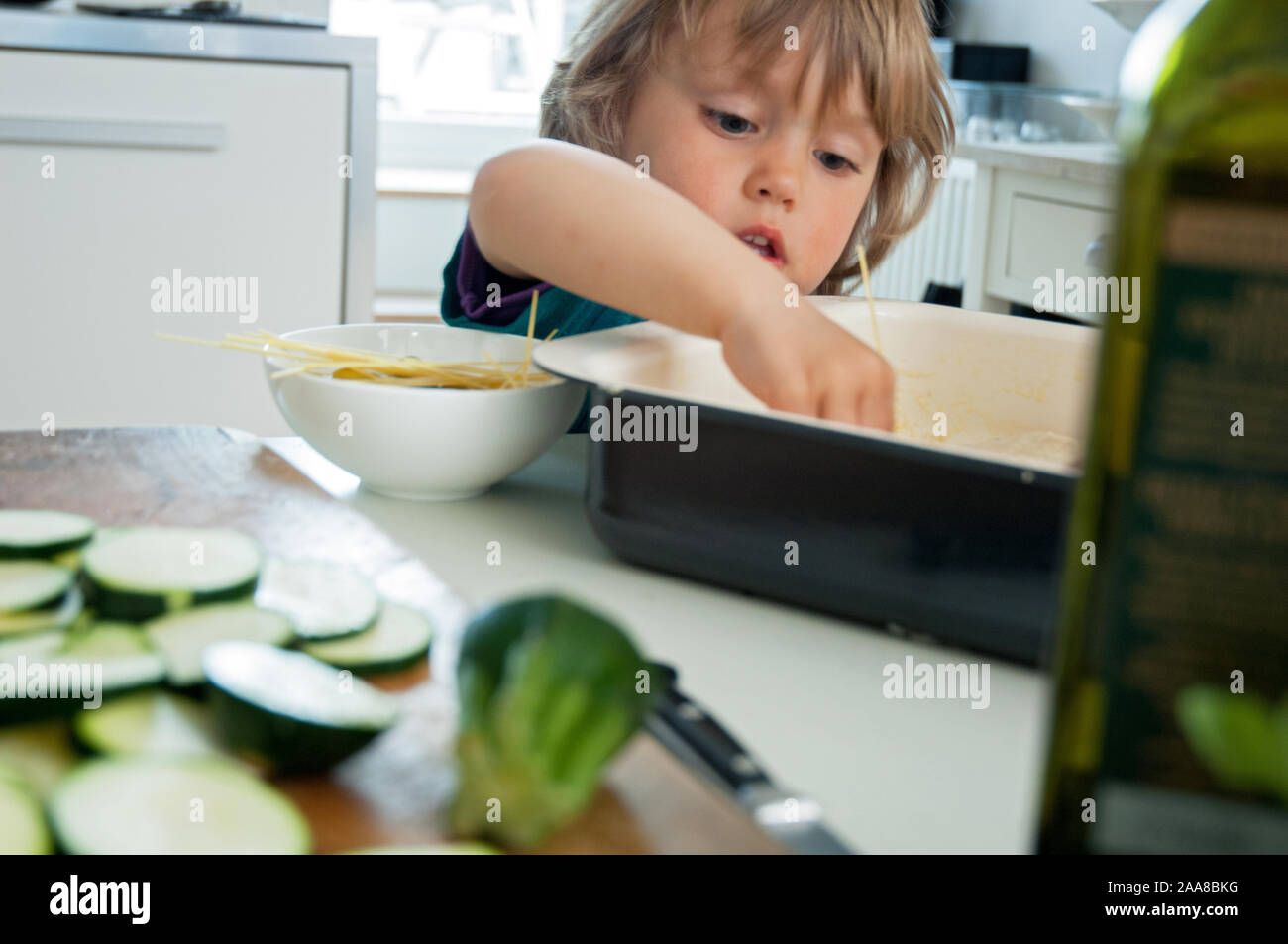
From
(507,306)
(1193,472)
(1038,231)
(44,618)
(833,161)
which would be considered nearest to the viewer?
(1193,472)

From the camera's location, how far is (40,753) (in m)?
0.45

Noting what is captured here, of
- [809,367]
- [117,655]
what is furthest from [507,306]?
[117,655]

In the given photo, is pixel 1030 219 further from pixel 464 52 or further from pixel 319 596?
pixel 464 52

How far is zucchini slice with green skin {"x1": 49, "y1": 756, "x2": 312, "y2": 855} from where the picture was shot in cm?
38

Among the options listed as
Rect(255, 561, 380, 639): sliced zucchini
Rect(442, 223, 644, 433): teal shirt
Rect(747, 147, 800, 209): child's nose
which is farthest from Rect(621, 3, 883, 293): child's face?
Rect(255, 561, 380, 639): sliced zucchini

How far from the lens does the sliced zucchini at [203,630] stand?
1.60 ft

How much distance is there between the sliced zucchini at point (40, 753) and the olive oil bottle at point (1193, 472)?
1.08 feet

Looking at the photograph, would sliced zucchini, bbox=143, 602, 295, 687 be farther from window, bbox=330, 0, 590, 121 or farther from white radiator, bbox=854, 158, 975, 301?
window, bbox=330, 0, 590, 121

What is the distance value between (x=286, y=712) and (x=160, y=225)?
176cm

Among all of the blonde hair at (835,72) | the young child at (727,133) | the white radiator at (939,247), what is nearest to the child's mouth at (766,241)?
the young child at (727,133)

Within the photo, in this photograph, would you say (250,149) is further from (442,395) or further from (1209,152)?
(1209,152)

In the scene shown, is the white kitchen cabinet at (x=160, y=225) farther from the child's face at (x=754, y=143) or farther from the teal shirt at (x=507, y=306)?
the child's face at (x=754, y=143)

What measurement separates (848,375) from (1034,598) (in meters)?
0.19
